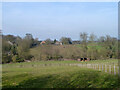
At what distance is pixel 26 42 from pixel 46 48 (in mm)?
7078

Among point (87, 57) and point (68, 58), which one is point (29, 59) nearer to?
point (68, 58)

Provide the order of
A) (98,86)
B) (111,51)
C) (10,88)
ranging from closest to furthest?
(10,88) < (98,86) < (111,51)

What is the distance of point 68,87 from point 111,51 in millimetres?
43973

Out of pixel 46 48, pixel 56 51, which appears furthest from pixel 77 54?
pixel 46 48

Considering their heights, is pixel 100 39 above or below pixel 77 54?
above

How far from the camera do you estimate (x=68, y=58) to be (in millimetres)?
53812

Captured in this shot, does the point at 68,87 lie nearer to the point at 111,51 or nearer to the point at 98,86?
the point at 98,86

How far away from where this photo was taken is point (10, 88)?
884 centimetres

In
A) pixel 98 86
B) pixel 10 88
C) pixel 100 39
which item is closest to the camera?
pixel 10 88

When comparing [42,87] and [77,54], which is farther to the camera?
[77,54]

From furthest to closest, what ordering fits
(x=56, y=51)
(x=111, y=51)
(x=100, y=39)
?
(x=100, y=39) < (x=56, y=51) < (x=111, y=51)

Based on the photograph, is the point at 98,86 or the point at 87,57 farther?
the point at 87,57

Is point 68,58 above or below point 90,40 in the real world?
below

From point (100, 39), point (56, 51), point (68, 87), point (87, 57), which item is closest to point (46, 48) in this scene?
point (56, 51)
